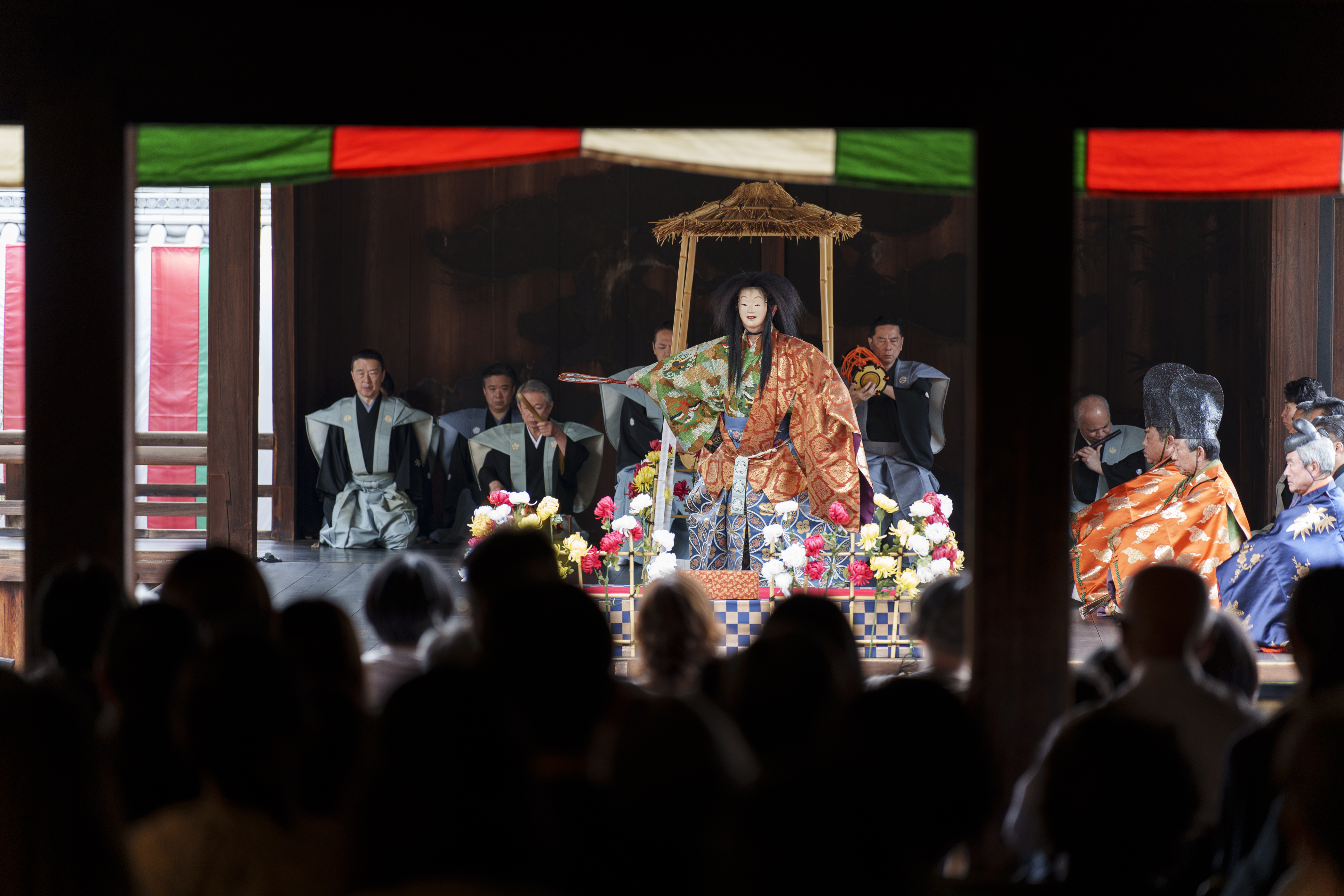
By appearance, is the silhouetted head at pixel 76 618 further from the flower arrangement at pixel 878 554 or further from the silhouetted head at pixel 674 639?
the flower arrangement at pixel 878 554

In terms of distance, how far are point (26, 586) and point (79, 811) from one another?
4.45ft

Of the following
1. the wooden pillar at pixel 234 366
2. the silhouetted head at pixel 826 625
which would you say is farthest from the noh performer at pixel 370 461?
the silhouetted head at pixel 826 625

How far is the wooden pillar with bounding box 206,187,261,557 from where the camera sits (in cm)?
634

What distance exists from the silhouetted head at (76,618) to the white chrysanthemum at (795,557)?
3.25 metres

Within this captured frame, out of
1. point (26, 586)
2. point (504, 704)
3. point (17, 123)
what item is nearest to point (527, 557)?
point (504, 704)

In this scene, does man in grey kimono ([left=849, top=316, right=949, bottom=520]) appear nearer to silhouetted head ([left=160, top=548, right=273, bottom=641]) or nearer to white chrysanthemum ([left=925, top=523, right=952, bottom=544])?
white chrysanthemum ([left=925, top=523, right=952, bottom=544])

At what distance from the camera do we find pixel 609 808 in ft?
4.08

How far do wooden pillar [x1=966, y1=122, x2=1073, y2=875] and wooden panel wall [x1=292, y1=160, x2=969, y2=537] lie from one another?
663 centimetres

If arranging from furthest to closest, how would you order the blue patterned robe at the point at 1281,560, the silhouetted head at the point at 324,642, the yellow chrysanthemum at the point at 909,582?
the blue patterned robe at the point at 1281,560, the yellow chrysanthemum at the point at 909,582, the silhouetted head at the point at 324,642

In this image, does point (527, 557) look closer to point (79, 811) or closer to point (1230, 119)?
point (79, 811)

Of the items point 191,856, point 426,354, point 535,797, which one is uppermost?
point 426,354

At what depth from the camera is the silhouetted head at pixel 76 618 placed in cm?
192

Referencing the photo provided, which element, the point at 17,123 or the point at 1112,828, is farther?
the point at 17,123

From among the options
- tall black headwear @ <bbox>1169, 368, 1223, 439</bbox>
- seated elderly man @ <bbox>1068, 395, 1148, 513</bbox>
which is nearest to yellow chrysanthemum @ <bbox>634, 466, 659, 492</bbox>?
tall black headwear @ <bbox>1169, 368, 1223, 439</bbox>
